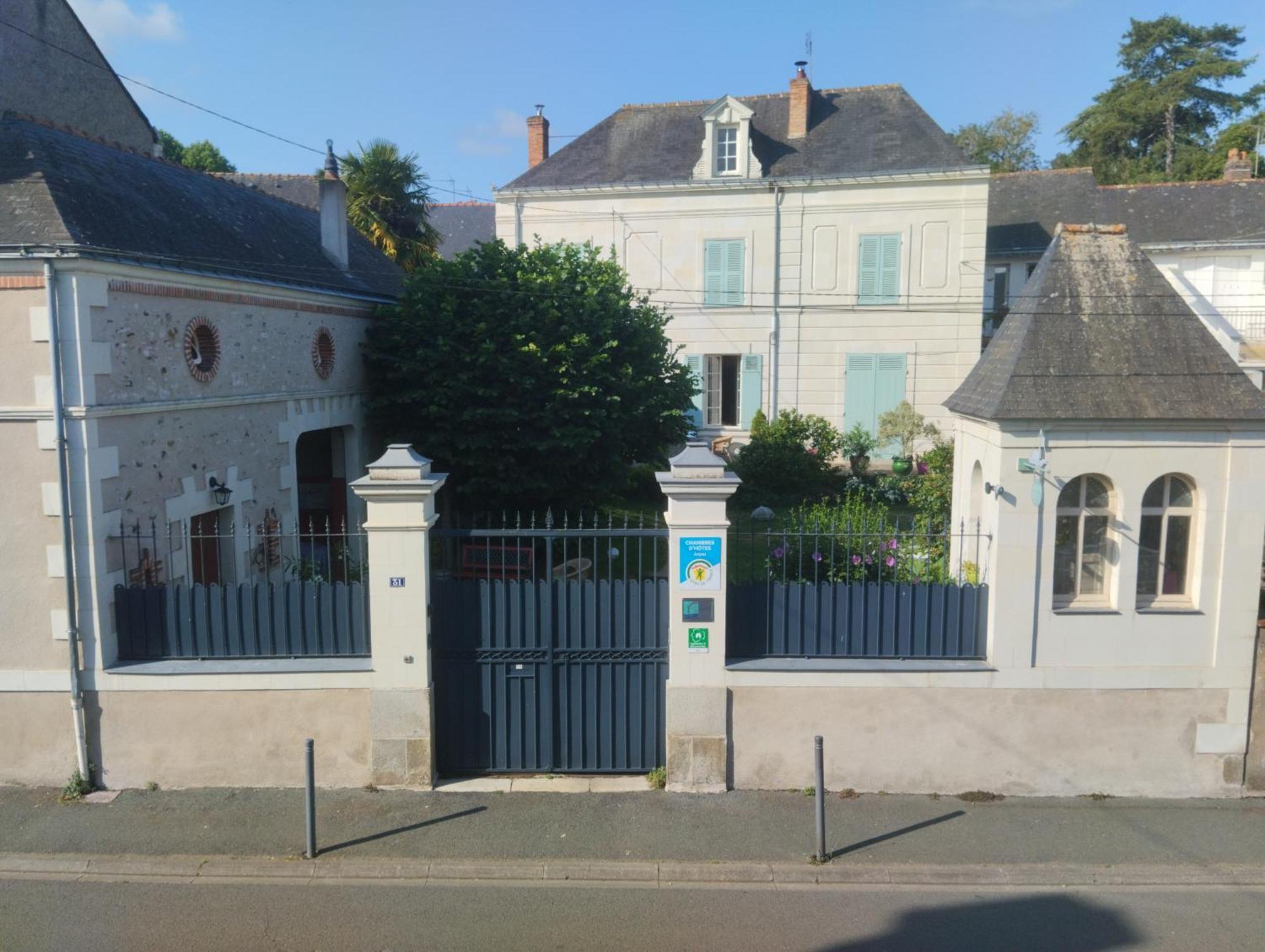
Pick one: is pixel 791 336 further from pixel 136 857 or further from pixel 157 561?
pixel 136 857

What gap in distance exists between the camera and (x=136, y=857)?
6676mm

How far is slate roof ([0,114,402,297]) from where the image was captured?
772cm

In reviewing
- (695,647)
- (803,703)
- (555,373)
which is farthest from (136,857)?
(555,373)

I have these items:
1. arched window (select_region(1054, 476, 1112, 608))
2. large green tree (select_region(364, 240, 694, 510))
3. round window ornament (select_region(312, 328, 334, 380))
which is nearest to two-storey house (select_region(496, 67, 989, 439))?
large green tree (select_region(364, 240, 694, 510))

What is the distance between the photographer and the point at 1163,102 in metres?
37.2

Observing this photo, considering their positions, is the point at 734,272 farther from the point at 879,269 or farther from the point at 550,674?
the point at 550,674

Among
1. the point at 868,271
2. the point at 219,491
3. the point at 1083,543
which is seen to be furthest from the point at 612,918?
the point at 868,271

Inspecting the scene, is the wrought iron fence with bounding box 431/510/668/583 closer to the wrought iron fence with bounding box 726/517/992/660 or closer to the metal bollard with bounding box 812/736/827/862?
the wrought iron fence with bounding box 726/517/992/660

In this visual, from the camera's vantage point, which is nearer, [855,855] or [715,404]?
[855,855]

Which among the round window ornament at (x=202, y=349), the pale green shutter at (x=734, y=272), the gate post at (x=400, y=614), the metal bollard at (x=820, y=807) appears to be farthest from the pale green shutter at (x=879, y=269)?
the metal bollard at (x=820, y=807)

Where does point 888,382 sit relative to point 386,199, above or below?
below

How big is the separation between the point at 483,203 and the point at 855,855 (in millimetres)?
32986

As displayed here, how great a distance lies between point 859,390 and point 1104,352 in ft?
49.6

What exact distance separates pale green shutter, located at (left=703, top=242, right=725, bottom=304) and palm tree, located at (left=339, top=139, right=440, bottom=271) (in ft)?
22.4
